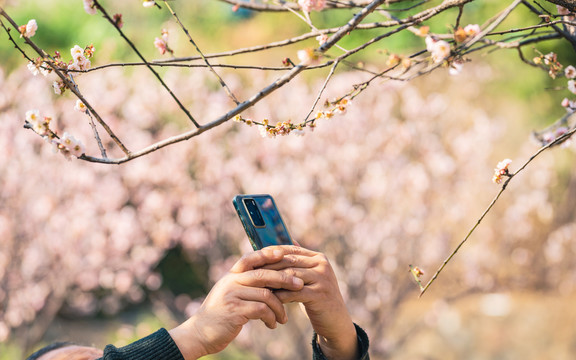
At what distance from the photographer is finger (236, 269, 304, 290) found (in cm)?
89

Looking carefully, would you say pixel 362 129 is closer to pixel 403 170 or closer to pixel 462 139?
pixel 403 170

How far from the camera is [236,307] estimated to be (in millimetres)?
875

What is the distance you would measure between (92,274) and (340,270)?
88.2 inches

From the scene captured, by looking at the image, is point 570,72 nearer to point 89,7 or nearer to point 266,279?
point 266,279

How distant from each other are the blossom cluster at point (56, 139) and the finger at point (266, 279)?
1.48 ft

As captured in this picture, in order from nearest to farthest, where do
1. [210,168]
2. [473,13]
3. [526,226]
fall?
1. [210,168]
2. [526,226]
3. [473,13]

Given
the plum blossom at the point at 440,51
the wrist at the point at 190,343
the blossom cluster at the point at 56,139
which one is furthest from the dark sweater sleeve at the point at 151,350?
the plum blossom at the point at 440,51

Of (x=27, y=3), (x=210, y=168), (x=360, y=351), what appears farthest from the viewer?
(x=27, y=3)

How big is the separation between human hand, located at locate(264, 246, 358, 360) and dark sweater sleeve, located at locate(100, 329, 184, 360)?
0.67 ft

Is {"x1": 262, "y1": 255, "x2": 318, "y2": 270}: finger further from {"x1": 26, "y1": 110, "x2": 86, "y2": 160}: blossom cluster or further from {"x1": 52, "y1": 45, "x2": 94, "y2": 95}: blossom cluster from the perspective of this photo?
{"x1": 52, "y1": 45, "x2": 94, "y2": 95}: blossom cluster

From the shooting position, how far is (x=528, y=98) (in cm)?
676

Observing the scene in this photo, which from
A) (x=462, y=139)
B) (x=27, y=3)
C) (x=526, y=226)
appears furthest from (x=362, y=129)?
(x=27, y=3)

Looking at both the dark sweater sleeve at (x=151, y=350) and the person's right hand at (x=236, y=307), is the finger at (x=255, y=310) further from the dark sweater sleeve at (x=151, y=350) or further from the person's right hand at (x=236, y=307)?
the dark sweater sleeve at (x=151, y=350)

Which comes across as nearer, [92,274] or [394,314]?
[394,314]
